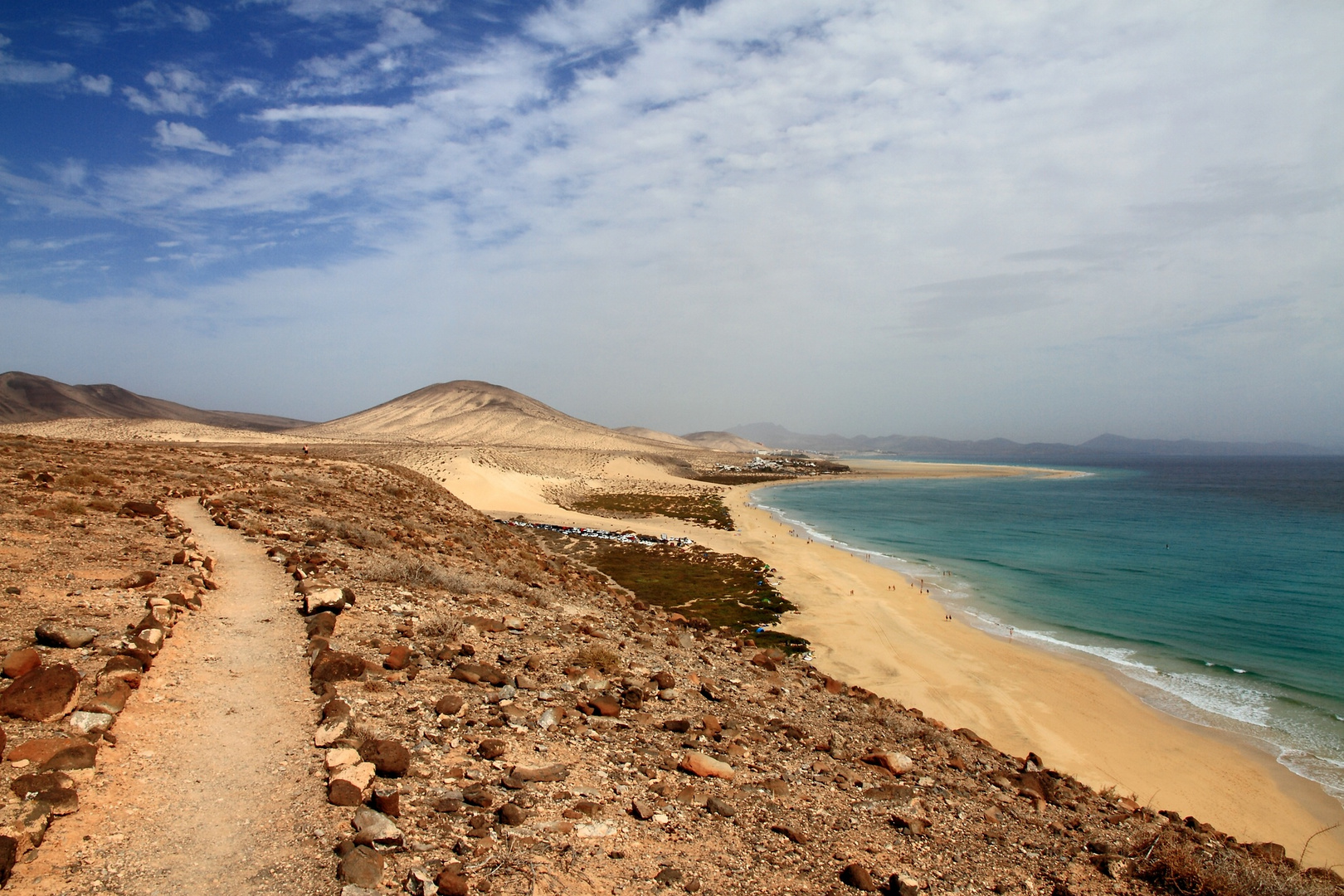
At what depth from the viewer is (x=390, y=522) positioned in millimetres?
18547

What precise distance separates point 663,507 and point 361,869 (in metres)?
49.1

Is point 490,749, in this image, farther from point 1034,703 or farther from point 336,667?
point 1034,703

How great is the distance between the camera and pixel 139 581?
29.8ft

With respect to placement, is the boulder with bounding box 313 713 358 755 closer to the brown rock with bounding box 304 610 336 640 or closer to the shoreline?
the brown rock with bounding box 304 610 336 640

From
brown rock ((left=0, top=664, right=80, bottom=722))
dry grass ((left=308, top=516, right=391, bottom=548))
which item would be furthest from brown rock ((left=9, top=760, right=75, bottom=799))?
dry grass ((left=308, top=516, right=391, bottom=548))

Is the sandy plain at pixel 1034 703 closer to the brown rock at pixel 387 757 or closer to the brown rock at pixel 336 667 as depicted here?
the brown rock at pixel 387 757

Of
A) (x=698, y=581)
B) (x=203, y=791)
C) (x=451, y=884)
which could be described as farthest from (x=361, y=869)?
(x=698, y=581)

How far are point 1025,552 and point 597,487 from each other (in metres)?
39.8

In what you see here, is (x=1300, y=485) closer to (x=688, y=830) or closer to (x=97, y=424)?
(x=688, y=830)

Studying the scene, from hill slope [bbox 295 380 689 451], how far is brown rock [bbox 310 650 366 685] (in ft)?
287

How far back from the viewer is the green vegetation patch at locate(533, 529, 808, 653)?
20391 millimetres

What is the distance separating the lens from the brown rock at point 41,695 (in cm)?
527

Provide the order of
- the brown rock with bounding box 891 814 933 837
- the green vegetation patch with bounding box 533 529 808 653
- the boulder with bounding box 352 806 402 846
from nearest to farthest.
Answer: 1. the boulder with bounding box 352 806 402 846
2. the brown rock with bounding box 891 814 933 837
3. the green vegetation patch with bounding box 533 529 808 653

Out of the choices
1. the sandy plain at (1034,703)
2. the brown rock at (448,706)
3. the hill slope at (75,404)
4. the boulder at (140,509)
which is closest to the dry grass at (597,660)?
the brown rock at (448,706)
